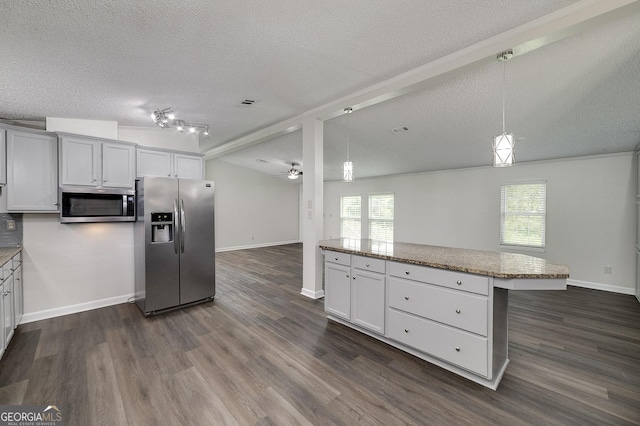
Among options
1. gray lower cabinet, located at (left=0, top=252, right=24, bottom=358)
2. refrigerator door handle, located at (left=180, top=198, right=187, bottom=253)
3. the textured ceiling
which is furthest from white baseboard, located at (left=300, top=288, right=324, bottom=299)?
gray lower cabinet, located at (left=0, top=252, right=24, bottom=358)

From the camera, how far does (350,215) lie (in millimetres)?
9070

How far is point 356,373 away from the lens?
223cm

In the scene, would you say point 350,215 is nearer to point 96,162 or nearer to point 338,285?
point 338,285

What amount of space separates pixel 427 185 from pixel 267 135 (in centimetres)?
437

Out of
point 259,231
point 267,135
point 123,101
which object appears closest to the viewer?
point 123,101

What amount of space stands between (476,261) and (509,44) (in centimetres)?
182

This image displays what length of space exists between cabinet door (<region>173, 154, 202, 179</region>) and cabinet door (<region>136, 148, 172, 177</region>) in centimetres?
10

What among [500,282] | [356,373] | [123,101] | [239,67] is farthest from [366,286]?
[123,101]

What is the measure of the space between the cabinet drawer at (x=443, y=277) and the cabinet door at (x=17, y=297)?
406cm

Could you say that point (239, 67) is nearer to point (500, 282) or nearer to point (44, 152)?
point (44, 152)

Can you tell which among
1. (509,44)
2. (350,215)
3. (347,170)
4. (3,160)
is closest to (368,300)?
(347,170)

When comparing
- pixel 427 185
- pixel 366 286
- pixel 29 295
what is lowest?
pixel 29 295

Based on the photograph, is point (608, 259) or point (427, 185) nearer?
point (608, 259)

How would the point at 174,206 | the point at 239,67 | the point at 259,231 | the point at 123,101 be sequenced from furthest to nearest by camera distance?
the point at 259,231 < the point at 174,206 < the point at 123,101 < the point at 239,67
